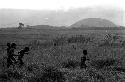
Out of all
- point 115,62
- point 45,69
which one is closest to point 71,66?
point 115,62

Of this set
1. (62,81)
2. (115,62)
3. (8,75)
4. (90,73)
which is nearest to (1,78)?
(8,75)

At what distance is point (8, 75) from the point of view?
1423cm

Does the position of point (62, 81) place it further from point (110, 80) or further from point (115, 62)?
point (115, 62)

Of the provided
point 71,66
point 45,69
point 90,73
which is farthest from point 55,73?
point 71,66

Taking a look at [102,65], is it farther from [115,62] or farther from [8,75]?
[8,75]

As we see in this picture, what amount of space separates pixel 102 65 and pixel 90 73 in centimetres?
408

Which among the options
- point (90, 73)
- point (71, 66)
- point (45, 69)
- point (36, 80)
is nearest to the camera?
point (36, 80)

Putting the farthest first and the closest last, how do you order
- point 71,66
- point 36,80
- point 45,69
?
1. point 71,66
2. point 45,69
3. point 36,80

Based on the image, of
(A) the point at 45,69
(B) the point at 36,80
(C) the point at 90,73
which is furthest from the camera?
(C) the point at 90,73

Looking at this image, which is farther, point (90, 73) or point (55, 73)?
point (90, 73)

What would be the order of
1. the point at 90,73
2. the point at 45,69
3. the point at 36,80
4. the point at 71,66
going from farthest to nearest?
1. the point at 71,66
2. the point at 90,73
3. the point at 45,69
4. the point at 36,80

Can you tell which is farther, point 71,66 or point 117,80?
point 71,66

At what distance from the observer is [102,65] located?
18.5m

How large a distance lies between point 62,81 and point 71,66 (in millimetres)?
5439
